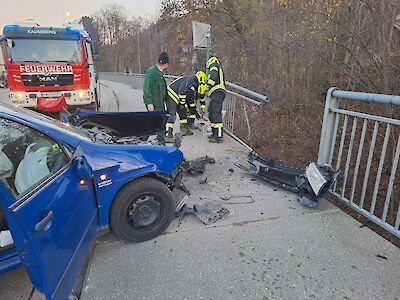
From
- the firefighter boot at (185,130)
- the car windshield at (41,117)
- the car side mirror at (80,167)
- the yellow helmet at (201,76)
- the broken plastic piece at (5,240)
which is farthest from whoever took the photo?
the firefighter boot at (185,130)

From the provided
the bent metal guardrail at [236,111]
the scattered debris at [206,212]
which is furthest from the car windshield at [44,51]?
the scattered debris at [206,212]

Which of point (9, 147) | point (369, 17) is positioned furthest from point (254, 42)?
point (9, 147)

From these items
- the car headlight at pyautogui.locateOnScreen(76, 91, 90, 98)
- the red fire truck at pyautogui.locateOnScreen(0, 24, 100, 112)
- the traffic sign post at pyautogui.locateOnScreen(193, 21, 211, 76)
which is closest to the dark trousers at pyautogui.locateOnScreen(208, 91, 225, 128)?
the traffic sign post at pyautogui.locateOnScreen(193, 21, 211, 76)

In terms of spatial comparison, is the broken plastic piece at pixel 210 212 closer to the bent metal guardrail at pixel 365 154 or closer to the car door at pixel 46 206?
the car door at pixel 46 206

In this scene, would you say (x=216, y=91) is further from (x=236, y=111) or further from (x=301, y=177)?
(x=301, y=177)

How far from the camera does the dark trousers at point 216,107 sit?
5508mm

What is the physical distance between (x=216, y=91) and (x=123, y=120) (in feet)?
6.80

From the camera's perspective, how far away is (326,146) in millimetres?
3432

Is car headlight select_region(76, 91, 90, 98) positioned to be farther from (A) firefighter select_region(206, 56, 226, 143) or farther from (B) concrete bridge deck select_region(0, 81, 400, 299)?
(B) concrete bridge deck select_region(0, 81, 400, 299)

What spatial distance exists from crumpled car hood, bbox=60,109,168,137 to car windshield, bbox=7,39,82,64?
15.6 ft

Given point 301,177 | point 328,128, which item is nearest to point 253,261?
point 301,177

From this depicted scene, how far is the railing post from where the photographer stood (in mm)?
3270

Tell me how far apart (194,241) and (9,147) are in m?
1.73

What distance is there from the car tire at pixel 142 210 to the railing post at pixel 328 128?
6.53 feet
